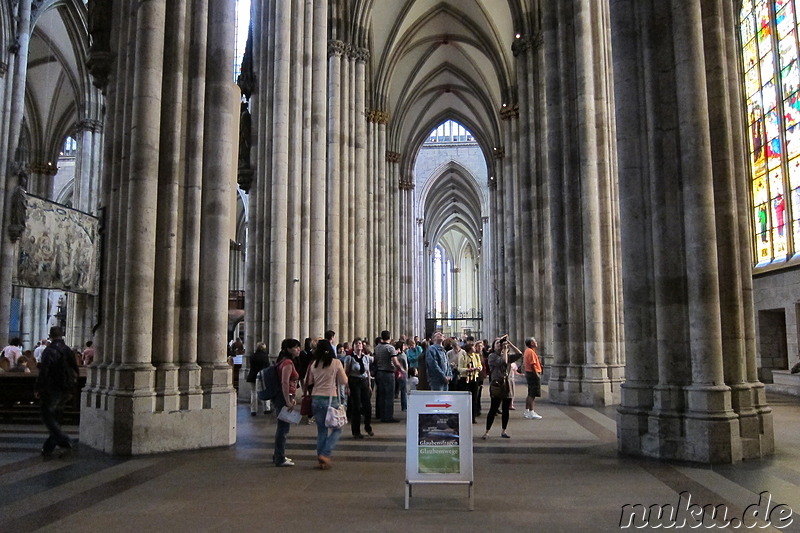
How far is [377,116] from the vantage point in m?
37.1

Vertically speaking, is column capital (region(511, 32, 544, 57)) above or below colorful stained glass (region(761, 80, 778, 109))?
above

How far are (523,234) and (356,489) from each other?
72.1 ft

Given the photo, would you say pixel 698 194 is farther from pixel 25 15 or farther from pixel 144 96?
pixel 25 15

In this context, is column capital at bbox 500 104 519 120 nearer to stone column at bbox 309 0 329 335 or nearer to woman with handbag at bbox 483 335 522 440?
stone column at bbox 309 0 329 335

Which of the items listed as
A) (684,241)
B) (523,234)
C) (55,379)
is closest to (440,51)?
(523,234)

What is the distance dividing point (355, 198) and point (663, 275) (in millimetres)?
20626

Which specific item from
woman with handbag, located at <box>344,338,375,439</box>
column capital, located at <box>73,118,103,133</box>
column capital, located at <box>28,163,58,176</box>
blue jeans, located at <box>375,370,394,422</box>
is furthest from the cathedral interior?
column capital, located at <box>28,163,58,176</box>

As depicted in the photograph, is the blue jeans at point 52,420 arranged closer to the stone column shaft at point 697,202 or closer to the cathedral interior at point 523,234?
the cathedral interior at point 523,234

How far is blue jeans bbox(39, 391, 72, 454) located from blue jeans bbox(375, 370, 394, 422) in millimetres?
5625

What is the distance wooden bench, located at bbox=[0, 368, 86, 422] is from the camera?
41.5 feet

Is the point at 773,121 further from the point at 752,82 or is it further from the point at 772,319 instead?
the point at 772,319

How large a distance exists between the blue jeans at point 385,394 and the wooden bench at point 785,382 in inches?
493

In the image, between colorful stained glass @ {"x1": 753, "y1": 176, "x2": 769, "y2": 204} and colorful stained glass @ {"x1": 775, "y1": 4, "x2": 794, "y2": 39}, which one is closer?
colorful stained glass @ {"x1": 775, "y1": 4, "x2": 794, "y2": 39}

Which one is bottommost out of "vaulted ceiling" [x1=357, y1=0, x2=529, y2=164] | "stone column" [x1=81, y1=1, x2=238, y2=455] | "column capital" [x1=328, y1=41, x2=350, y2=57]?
"stone column" [x1=81, y1=1, x2=238, y2=455]
